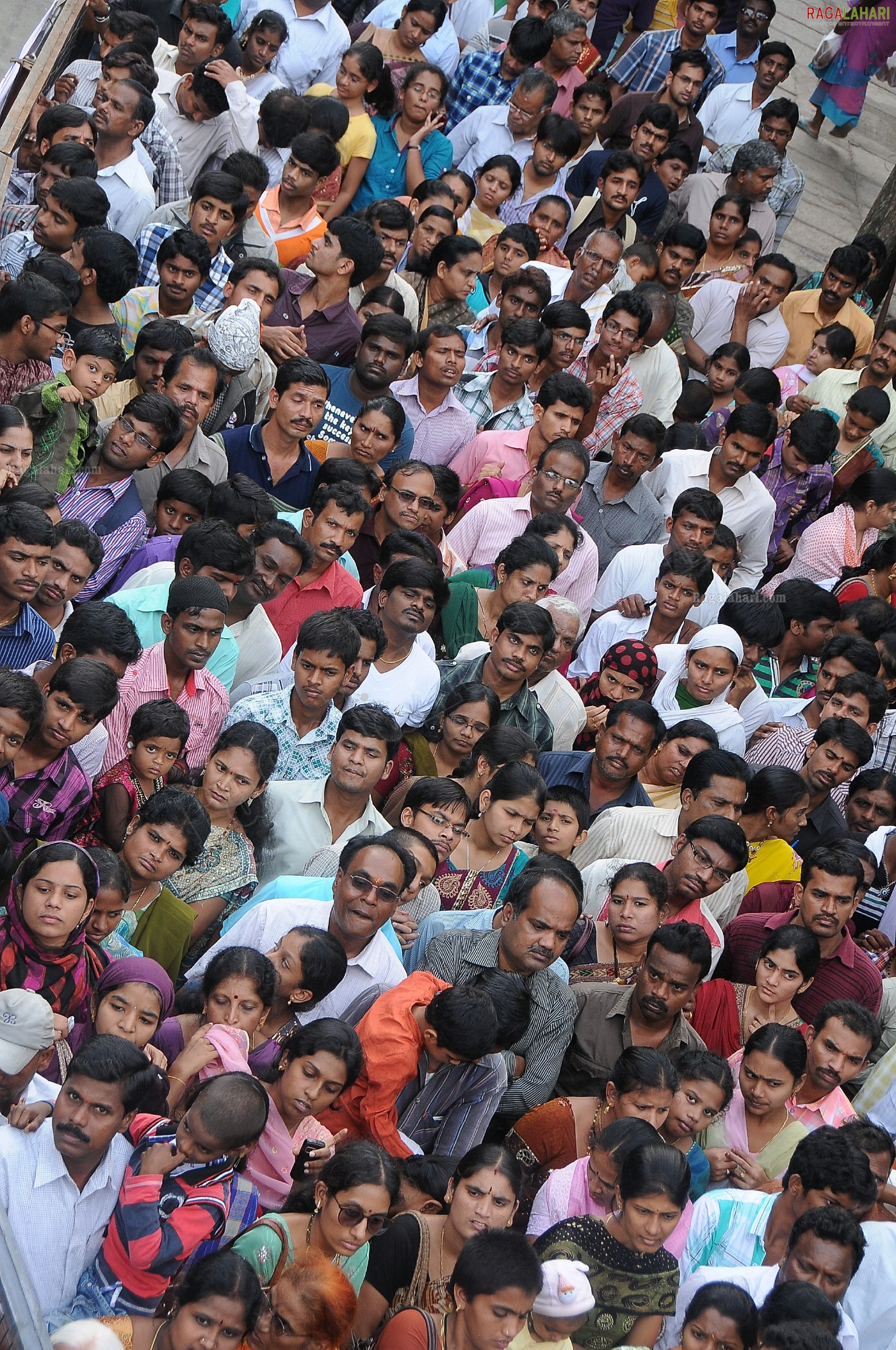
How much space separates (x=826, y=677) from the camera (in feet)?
25.1

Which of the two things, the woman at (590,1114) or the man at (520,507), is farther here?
the man at (520,507)

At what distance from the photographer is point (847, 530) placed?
928 centimetres

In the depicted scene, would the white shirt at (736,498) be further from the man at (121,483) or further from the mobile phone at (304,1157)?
the mobile phone at (304,1157)

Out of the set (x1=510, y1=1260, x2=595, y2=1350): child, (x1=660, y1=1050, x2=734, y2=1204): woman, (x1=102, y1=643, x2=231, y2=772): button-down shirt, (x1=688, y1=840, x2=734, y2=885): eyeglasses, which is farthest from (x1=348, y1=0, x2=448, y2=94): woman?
(x1=510, y1=1260, x2=595, y2=1350): child

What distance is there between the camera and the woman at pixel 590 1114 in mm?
4766

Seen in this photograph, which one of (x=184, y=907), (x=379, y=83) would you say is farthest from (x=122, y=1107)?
(x=379, y=83)

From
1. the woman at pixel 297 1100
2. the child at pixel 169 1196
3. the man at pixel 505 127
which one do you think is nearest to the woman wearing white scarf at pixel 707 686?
the woman at pixel 297 1100

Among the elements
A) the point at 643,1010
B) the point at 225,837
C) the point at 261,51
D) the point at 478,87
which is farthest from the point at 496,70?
the point at 643,1010

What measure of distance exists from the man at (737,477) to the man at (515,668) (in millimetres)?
2376

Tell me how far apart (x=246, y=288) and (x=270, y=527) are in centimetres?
176

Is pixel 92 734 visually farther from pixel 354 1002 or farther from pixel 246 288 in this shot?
pixel 246 288

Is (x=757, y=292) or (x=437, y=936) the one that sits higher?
(x=757, y=292)

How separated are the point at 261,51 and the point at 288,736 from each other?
512 centimetres

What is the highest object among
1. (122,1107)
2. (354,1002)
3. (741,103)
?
(741,103)
